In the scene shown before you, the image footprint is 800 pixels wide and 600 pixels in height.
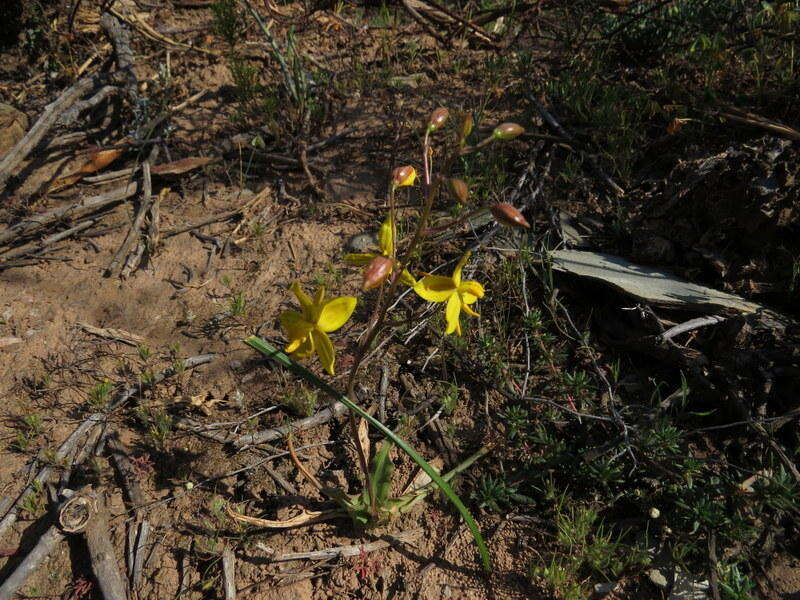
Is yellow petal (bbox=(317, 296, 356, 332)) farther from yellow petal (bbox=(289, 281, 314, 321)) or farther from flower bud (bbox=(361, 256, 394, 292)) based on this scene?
flower bud (bbox=(361, 256, 394, 292))

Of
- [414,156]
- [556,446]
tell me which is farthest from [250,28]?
[556,446]

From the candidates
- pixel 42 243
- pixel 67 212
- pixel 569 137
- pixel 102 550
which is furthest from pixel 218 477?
pixel 569 137

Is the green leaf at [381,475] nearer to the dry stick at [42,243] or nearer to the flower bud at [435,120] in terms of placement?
the flower bud at [435,120]

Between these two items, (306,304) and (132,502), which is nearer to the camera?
(306,304)

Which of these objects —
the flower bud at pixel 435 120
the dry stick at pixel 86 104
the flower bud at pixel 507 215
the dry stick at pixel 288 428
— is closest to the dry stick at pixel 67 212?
the dry stick at pixel 86 104

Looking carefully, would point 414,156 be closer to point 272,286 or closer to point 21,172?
point 272,286

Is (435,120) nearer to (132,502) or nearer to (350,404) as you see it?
(350,404)
